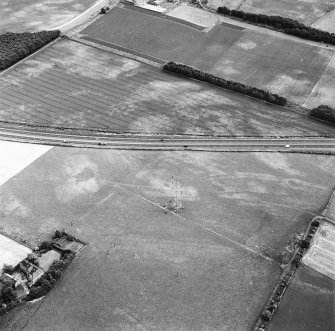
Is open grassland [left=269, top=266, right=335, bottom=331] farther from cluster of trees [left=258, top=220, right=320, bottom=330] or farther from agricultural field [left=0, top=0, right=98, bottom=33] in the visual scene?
agricultural field [left=0, top=0, right=98, bottom=33]

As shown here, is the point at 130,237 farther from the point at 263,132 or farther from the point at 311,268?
the point at 263,132

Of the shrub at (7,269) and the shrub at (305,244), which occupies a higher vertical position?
the shrub at (305,244)

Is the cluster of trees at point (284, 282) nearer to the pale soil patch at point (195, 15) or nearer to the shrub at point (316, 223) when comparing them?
the shrub at point (316, 223)

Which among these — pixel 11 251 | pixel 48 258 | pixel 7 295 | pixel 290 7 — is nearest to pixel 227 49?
pixel 290 7

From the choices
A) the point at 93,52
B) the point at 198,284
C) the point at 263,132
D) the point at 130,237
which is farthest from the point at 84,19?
the point at 198,284

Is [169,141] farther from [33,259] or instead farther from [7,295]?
[7,295]

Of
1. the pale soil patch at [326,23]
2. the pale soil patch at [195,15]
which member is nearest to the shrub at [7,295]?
the pale soil patch at [195,15]

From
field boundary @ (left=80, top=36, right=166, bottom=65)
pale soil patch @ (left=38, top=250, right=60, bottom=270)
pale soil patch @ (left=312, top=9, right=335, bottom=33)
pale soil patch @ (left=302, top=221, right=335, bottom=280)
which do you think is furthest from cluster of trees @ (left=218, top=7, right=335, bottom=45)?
pale soil patch @ (left=38, top=250, right=60, bottom=270)
